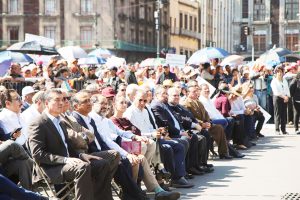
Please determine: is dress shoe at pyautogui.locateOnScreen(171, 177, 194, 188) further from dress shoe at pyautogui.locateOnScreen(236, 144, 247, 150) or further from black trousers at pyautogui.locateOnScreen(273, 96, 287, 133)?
black trousers at pyautogui.locateOnScreen(273, 96, 287, 133)

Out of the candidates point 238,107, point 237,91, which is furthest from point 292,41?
point 238,107

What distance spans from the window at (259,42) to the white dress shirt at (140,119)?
8244 cm

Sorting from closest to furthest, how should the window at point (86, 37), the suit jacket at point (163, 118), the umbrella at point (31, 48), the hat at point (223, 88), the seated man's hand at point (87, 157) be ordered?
the seated man's hand at point (87, 157)
the suit jacket at point (163, 118)
the hat at point (223, 88)
the umbrella at point (31, 48)
the window at point (86, 37)

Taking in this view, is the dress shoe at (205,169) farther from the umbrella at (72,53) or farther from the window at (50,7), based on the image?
the window at (50,7)

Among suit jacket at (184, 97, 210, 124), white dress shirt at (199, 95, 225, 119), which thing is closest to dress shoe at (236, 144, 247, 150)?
white dress shirt at (199, 95, 225, 119)

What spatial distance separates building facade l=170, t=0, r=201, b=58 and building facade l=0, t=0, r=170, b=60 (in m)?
12.0

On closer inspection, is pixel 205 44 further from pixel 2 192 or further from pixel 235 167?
pixel 2 192

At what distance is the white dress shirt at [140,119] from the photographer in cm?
1270

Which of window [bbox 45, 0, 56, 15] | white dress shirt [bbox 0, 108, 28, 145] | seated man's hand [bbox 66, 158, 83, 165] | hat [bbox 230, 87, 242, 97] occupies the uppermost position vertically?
window [bbox 45, 0, 56, 15]

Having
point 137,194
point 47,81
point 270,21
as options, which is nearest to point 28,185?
point 137,194

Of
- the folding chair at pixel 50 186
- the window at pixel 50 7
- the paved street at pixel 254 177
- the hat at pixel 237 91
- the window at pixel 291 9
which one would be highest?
the window at pixel 291 9

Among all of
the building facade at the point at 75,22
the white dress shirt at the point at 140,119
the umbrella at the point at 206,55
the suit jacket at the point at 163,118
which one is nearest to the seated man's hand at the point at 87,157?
the white dress shirt at the point at 140,119

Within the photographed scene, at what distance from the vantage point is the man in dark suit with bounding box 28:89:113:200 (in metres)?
9.73

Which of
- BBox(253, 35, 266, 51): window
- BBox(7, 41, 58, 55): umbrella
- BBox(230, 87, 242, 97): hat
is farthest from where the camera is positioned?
BBox(253, 35, 266, 51): window
